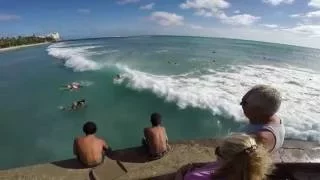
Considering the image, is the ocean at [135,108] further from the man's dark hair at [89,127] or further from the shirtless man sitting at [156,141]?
the shirtless man sitting at [156,141]

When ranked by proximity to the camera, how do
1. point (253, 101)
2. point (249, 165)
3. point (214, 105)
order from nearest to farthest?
point (249, 165), point (253, 101), point (214, 105)

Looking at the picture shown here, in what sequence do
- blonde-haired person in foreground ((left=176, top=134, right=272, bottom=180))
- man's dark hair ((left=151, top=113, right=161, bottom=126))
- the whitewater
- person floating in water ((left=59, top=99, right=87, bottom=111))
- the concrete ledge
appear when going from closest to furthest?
blonde-haired person in foreground ((left=176, top=134, right=272, bottom=180)), the concrete ledge, man's dark hair ((left=151, top=113, right=161, bottom=126)), the whitewater, person floating in water ((left=59, top=99, right=87, bottom=111))

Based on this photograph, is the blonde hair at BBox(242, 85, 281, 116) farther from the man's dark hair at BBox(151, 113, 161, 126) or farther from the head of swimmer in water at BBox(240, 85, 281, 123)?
the man's dark hair at BBox(151, 113, 161, 126)

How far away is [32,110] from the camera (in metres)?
17.5

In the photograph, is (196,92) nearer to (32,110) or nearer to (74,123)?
(74,123)

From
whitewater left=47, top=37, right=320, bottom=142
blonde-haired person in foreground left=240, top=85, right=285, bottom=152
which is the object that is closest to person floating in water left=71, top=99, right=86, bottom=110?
whitewater left=47, top=37, right=320, bottom=142

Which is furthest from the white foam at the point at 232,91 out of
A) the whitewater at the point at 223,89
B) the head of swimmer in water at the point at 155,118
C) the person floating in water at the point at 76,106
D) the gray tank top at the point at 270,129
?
the gray tank top at the point at 270,129

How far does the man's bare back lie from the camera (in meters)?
7.02

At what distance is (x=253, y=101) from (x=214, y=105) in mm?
13076

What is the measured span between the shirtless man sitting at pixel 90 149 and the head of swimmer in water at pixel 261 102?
4.17 m

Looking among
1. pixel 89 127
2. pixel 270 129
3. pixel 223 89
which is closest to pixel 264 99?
pixel 270 129

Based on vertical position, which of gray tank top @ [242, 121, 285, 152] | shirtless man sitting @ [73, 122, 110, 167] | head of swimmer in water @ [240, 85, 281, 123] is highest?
head of swimmer in water @ [240, 85, 281, 123]

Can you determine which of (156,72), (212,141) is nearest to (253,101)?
(212,141)

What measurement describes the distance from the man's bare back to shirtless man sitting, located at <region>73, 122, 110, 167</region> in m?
0.84
